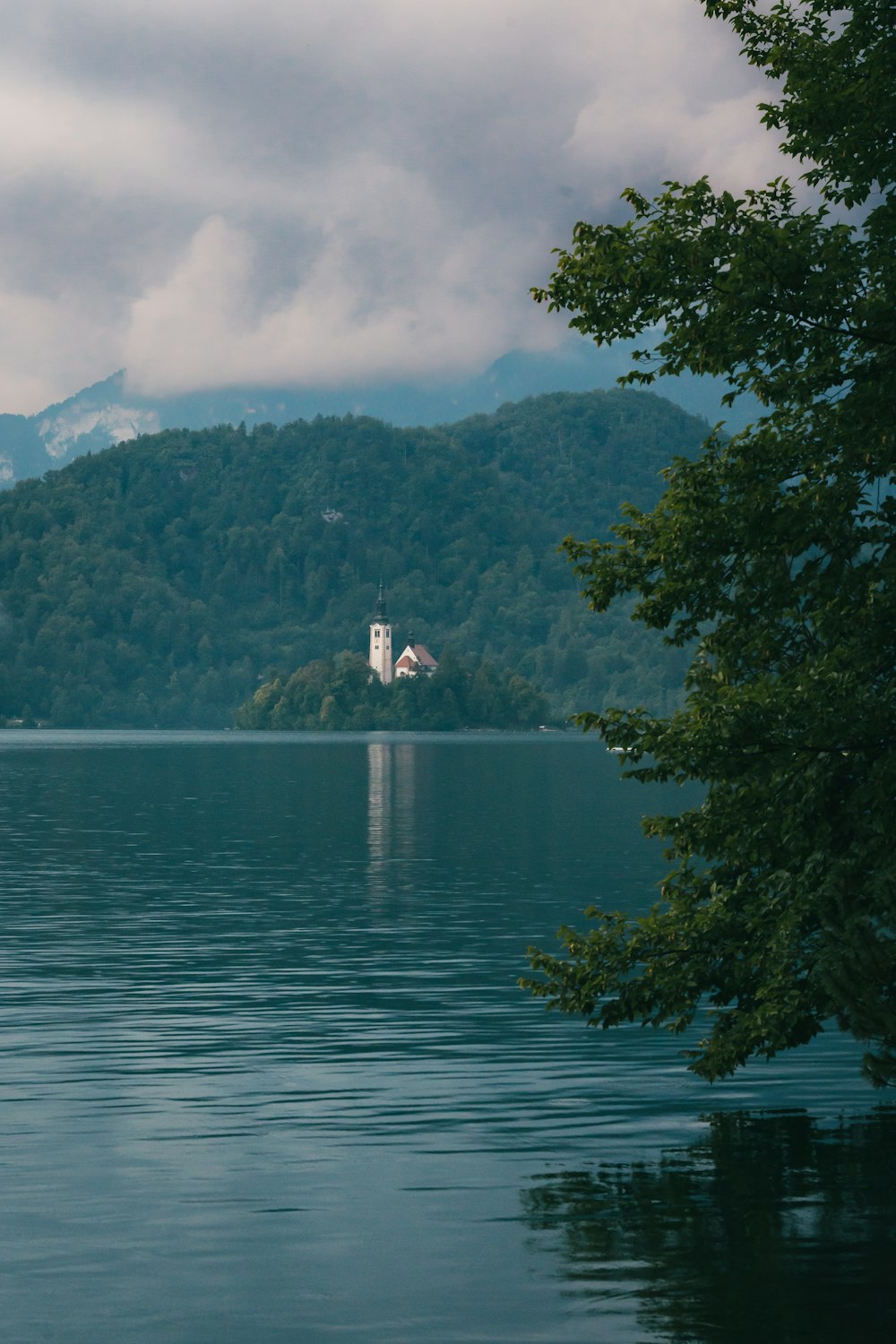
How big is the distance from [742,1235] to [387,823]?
8427cm

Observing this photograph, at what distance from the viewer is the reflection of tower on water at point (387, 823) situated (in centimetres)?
7498

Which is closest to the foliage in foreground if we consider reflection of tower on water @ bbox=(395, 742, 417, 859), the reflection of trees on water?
the reflection of trees on water

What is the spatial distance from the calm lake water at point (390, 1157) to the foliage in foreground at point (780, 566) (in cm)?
248

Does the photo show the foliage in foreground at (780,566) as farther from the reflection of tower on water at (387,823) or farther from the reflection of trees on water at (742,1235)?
the reflection of tower on water at (387,823)

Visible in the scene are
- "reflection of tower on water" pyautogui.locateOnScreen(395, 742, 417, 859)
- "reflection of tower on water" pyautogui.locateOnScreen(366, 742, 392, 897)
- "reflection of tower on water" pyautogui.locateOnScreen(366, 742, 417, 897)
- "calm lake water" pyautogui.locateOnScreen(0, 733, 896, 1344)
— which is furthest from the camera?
"reflection of tower on water" pyautogui.locateOnScreen(395, 742, 417, 859)

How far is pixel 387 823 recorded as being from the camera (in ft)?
347

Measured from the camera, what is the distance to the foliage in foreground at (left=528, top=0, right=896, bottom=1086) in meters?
22.9

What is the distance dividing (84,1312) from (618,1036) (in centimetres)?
1931

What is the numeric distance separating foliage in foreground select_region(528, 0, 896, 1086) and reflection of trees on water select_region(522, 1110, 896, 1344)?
158 centimetres

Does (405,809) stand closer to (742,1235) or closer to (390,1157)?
(390,1157)

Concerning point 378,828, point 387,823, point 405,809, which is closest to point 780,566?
point 378,828

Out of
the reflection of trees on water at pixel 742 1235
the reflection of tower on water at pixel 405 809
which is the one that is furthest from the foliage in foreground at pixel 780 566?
the reflection of tower on water at pixel 405 809

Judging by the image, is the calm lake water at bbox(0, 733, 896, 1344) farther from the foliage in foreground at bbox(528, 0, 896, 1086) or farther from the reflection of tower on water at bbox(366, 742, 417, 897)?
the reflection of tower on water at bbox(366, 742, 417, 897)

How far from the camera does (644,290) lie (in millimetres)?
23578
